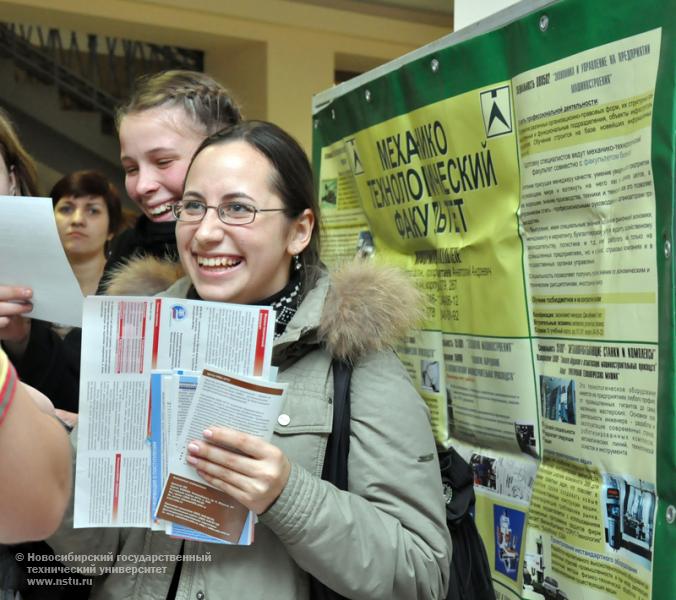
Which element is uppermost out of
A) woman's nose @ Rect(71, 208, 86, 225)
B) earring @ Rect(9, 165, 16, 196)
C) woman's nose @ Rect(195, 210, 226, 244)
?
woman's nose @ Rect(71, 208, 86, 225)

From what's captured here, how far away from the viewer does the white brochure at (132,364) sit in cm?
112

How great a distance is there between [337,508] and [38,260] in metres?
0.71

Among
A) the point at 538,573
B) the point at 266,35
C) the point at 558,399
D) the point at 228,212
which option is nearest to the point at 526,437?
the point at 558,399

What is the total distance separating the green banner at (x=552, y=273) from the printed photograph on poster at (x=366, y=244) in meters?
0.17

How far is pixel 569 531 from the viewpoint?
4.33 feet

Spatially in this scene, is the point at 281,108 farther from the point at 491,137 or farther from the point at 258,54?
the point at 491,137

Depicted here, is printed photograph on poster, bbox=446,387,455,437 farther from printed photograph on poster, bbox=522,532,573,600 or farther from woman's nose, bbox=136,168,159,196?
woman's nose, bbox=136,168,159,196

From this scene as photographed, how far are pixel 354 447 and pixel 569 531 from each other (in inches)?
15.6

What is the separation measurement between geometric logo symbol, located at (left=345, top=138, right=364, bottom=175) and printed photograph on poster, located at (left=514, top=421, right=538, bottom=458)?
84 cm

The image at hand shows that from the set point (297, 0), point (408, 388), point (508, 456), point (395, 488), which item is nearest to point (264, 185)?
point (408, 388)

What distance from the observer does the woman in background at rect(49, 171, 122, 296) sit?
3109mm

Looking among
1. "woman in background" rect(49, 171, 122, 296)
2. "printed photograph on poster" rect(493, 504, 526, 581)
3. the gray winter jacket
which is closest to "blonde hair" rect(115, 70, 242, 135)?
the gray winter jacket

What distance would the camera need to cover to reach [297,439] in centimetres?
126

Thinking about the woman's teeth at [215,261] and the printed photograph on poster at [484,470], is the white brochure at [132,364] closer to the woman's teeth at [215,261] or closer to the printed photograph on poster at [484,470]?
the woman's teeth at [215,261]
